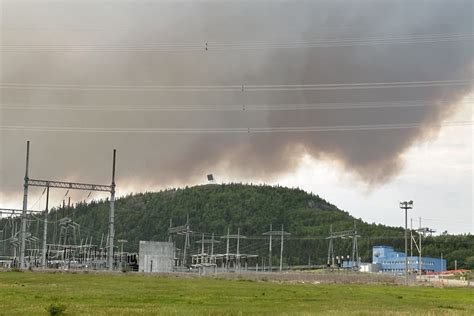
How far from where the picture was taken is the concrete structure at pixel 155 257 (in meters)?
109

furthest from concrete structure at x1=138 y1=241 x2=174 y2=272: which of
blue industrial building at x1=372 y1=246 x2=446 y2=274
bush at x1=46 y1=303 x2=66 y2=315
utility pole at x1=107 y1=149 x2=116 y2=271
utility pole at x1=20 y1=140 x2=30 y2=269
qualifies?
bush at x1=46 y1=303 x2=66 y2=315

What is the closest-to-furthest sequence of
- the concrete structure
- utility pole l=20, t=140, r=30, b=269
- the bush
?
the bush < utility pole l=20, t=140, r=30, b=269 < the concrete structure

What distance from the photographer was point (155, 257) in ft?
360

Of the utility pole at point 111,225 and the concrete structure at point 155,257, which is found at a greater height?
the utility pole at point 111,225

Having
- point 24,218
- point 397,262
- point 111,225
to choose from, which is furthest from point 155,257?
point 397,262

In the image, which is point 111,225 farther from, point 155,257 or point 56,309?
point 56,309

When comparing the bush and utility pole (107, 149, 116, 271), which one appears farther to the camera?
utility pole (107, 149, 116, 271)

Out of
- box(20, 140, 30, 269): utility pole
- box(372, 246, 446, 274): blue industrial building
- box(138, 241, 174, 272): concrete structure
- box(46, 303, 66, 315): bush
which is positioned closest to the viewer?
box(46, 303, 66, 315): bush

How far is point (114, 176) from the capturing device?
96625mm

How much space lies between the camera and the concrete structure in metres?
109

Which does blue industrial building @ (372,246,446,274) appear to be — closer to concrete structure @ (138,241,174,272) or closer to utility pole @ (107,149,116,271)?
concrete structure @ (138,241,174,272)

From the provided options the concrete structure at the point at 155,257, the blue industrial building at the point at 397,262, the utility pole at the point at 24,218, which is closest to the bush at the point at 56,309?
the utility pole at the point at 24,218

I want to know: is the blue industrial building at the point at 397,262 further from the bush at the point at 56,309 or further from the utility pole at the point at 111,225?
the bush at the point at 56,309

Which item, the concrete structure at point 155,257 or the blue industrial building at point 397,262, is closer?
the concrete structure at point 155,257
